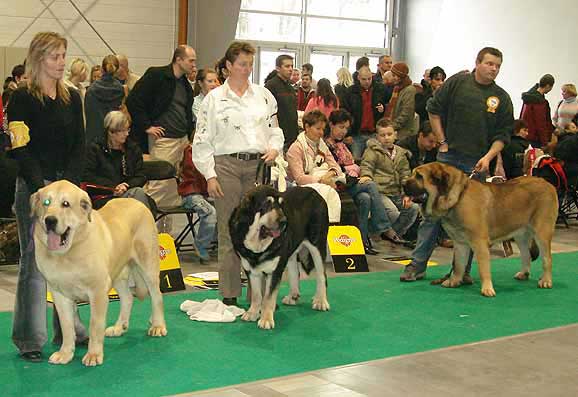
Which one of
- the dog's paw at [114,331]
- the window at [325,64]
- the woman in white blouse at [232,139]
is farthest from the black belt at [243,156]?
the window at [325,64]

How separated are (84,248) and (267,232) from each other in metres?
1.37

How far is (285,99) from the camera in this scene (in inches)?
364

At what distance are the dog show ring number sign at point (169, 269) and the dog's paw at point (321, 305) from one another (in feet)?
3.95

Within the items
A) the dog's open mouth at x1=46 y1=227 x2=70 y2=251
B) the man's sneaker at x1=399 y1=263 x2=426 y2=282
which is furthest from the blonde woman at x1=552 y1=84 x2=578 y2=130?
the dog's open mouth at x1=46 y1=227 x2=70 y2=251

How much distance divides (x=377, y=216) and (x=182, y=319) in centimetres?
368

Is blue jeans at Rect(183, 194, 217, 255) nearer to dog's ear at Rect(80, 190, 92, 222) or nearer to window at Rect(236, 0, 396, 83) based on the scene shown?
dog's ear at Rect(80, 190, 92, 222)

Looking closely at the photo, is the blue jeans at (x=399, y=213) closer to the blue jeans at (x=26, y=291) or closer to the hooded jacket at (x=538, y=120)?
the blue jeans at (x=26, y=291)

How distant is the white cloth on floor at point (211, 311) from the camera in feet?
19.1

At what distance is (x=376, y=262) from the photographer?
27.6ft

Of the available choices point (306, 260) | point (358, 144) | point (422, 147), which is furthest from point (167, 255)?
point (358, 144)

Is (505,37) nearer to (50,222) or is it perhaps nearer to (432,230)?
(432,230)

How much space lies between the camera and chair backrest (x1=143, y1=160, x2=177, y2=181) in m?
8.02

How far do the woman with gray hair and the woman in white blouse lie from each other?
5.11 feet

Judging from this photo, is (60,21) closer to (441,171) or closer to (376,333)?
(441,171)
